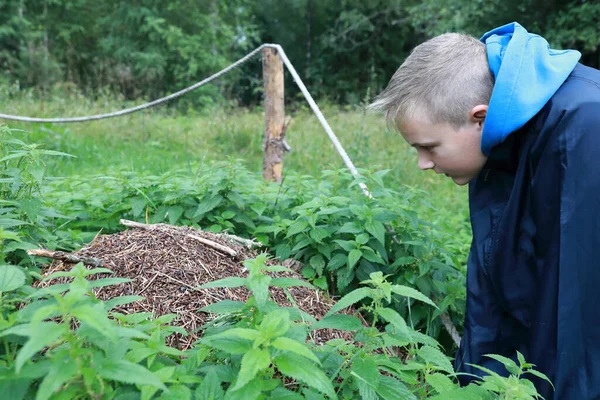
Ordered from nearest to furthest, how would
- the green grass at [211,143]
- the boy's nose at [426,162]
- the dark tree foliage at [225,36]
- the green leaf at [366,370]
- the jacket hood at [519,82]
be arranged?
the green leaf at [366,370], the jacket hood at [519,82], the boy's nose at [426,162], the green grass at [211,143], the dark tree foliage at [225,36]

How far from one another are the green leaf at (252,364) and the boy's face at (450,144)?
1.31 metres

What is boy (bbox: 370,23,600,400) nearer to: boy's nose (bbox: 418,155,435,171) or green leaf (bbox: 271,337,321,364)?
boy's nose (bbox: 418,155,435,171)

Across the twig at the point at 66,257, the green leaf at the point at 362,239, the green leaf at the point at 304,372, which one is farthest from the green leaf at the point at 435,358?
the twig at the point at 66,257

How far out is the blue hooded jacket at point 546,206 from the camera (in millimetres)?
1909

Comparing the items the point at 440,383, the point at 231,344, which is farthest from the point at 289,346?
the point at 440,383

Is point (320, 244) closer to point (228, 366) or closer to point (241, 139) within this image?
point (228, 366)

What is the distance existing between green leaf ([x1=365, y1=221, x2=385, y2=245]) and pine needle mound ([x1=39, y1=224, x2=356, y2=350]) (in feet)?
1.33

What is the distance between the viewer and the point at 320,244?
9.21 feet

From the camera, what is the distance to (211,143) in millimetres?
8047

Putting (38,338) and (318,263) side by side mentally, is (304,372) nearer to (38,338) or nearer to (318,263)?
(38,338)

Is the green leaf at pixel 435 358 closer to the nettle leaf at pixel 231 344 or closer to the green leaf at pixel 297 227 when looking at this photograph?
the nettle leaf at pixel 231 344

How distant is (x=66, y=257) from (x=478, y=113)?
6.02 feet

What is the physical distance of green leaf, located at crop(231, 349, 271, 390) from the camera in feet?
3.80

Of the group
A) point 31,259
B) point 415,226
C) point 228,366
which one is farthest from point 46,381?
point 415,226
